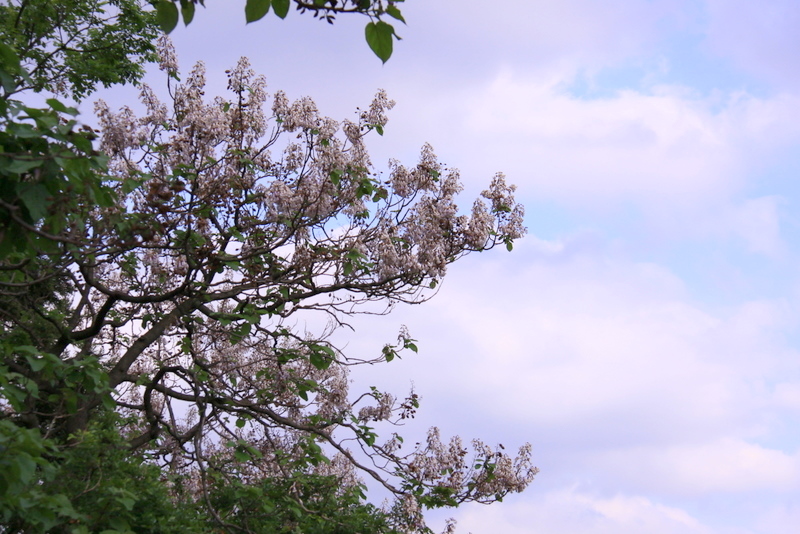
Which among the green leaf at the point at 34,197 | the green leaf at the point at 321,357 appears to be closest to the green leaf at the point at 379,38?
the green leaf at the point at 34,197

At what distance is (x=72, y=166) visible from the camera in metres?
5.59

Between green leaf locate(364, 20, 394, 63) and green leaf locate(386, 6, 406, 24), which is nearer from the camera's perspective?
green leaf locate(364, 20, 394, 63)

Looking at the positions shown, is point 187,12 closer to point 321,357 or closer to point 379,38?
point 379,38

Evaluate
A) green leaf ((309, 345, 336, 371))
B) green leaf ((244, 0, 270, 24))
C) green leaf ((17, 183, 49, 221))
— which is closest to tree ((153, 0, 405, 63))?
green leaf ((244, 0, 270, 24))

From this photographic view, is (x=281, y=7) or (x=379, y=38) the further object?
(x=281, y=7)

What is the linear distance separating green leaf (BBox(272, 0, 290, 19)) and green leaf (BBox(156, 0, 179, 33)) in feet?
1.56

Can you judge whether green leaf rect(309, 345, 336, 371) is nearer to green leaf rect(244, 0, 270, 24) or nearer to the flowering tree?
the flowering tree

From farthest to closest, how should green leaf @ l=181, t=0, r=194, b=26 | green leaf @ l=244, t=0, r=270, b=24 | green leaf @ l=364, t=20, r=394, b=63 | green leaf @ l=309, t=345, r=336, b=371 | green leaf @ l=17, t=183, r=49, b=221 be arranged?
1. green leaf @ l=309, t=345, r=336, b=371
2. green leaf @ l=17, t=183, r=49, b=221
3. green leaf @ l=181, t=0, r=194, b=26
4. green leaf @ l=244, t=0, r=270, b=24
5. green leaf @ l=364, t=20, r=394, b=63

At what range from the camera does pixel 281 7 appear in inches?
159

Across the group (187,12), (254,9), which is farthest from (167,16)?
(254,9)

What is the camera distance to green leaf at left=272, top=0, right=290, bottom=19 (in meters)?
4.02

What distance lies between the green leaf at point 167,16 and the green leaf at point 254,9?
347 mm

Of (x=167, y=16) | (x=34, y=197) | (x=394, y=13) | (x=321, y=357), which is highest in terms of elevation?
(x=321, y=357)

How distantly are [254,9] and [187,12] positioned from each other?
458 millimetres
